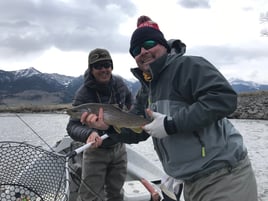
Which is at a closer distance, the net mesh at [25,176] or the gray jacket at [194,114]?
the gray jacket at [194,114]

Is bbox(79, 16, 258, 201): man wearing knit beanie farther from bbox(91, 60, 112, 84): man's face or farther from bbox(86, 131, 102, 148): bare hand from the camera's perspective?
bbox(91, 60, 112, 84): man's face

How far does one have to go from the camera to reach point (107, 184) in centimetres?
477

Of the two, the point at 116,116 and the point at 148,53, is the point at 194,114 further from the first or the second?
the point at 116,116

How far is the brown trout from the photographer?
9.65 ft

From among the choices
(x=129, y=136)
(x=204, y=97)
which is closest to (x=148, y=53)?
(x=204, y=97)

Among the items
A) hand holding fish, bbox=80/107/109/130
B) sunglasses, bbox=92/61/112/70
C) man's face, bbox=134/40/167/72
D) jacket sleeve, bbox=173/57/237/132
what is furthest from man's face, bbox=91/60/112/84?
jacket sleeve, bbox=173/57/237/132

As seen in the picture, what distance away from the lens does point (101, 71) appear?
4445mm

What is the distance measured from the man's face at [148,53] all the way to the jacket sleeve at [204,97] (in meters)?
0.34

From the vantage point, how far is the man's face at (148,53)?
8.59 ft

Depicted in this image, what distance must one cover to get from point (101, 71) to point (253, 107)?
40.8m

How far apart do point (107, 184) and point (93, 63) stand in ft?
5.39

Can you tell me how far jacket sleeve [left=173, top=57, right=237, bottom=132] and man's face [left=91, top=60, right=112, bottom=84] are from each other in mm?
2197

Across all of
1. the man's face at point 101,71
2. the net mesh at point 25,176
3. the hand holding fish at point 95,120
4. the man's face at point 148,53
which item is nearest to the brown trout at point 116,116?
the hand holding fish at point 95,120

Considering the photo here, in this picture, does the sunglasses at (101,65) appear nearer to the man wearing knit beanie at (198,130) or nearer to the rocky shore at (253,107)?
the man wearing knit beanie at (198,130)
